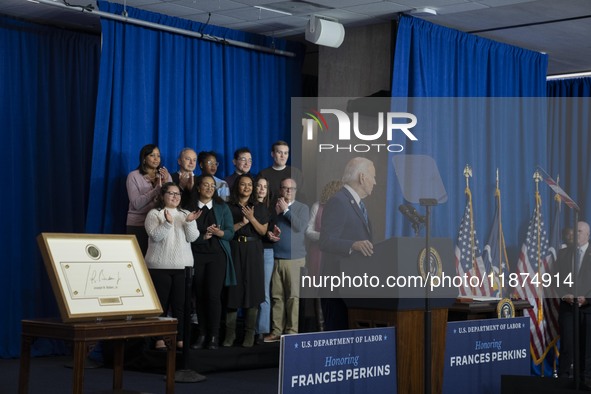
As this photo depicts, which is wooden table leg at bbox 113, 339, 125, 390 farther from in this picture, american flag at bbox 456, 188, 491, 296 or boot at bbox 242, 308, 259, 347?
american flag at bbox 456, 188, 491, 296

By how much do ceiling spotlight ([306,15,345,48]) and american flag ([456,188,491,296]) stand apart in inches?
76.0

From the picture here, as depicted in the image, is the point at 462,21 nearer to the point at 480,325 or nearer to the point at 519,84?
the point at 519,84

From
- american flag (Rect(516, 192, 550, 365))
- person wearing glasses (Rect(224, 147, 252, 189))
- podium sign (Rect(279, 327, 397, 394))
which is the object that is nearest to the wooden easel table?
podium sign (Rect(279, 327, 397, 394))

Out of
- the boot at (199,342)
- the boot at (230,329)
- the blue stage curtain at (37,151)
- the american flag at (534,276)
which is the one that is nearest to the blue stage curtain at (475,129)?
the american flag at (534,276)

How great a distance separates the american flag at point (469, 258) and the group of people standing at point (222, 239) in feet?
5.14

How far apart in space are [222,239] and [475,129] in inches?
113

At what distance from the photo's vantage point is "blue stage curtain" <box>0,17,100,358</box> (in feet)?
25.1

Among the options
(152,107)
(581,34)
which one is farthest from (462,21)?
(152,107)

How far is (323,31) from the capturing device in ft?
24.8

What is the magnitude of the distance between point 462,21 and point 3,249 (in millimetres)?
4228

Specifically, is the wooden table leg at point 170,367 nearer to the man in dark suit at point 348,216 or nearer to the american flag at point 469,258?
the man in dark suit at point 348,216

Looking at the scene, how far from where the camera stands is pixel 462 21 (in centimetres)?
801

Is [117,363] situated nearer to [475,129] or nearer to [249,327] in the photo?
[249,327]

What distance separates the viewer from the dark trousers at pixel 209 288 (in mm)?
6844
